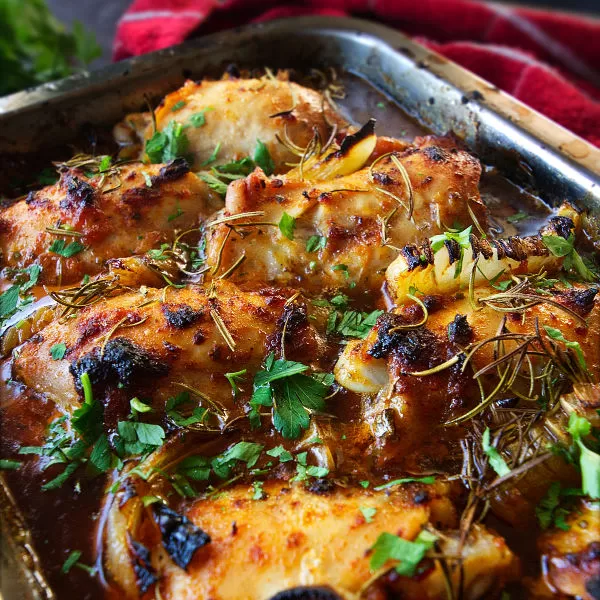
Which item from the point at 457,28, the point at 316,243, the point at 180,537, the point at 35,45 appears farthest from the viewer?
the point at 457,28

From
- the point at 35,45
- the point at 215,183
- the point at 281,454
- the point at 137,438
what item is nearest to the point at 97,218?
the point at 215,183

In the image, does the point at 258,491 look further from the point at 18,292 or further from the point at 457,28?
the point at 457,28

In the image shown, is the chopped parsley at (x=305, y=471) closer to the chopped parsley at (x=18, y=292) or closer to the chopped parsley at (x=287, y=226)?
the chopped parsley at (x=287, y=226)

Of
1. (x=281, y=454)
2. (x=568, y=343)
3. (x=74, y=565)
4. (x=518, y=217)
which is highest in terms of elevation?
(x=568, y=343)

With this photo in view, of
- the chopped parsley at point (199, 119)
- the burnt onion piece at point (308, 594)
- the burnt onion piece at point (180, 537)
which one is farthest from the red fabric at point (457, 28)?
the burnt onion piece at point (308, 594)

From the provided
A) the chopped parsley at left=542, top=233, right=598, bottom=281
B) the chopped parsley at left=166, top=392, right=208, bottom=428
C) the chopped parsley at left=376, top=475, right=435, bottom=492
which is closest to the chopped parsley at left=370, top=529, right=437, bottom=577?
the chopped parsley at left=376, top=475, right=435, bottom=492

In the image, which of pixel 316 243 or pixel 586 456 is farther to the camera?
pixel 316 243
